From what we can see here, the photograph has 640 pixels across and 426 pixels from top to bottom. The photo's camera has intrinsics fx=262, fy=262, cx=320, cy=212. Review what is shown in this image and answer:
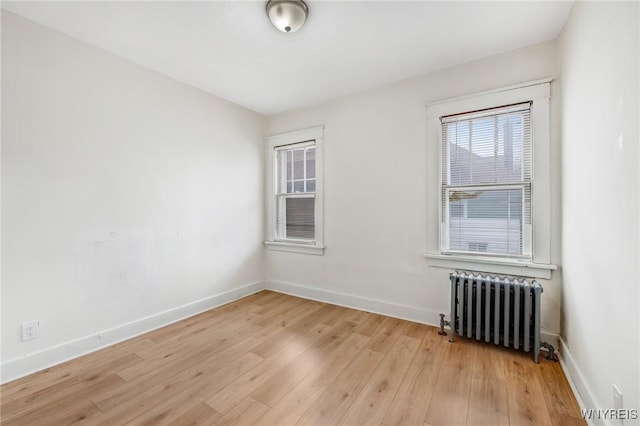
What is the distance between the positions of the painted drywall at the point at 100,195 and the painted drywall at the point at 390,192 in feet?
4.64

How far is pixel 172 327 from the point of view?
110 inches

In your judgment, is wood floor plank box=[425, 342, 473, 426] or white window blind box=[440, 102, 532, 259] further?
white window blind box=[440, 102, 532, 259]

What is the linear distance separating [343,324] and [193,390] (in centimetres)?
153

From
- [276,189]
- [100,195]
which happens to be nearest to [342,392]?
[100,195]

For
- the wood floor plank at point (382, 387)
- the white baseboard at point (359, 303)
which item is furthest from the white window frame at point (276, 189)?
the wood floor plank at point (382, 387)

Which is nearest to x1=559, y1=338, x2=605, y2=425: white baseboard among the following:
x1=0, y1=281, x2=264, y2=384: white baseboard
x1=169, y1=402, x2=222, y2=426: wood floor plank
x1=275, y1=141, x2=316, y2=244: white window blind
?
x1=169, y1=402, x2=222, y2=426: wood floor plank

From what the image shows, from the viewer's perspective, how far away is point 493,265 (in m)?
2.48

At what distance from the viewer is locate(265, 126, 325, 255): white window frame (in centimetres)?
357

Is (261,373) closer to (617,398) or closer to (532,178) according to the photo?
(617,398)

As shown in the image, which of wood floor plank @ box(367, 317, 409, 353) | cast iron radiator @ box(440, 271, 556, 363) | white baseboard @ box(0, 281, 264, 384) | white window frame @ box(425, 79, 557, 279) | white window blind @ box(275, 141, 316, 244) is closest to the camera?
white baseboard @ box(0, 281, 264, 384)

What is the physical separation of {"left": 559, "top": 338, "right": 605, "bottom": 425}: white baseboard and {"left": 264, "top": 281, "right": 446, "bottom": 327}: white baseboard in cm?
96

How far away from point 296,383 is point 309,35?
8.94 feet

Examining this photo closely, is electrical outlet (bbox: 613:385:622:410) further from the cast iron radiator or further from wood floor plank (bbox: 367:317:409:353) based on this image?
wood floor plank (bbox: 367:317:409:353)

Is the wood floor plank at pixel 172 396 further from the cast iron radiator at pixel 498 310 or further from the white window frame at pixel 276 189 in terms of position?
the cast iron radiator at pixel 498 310
